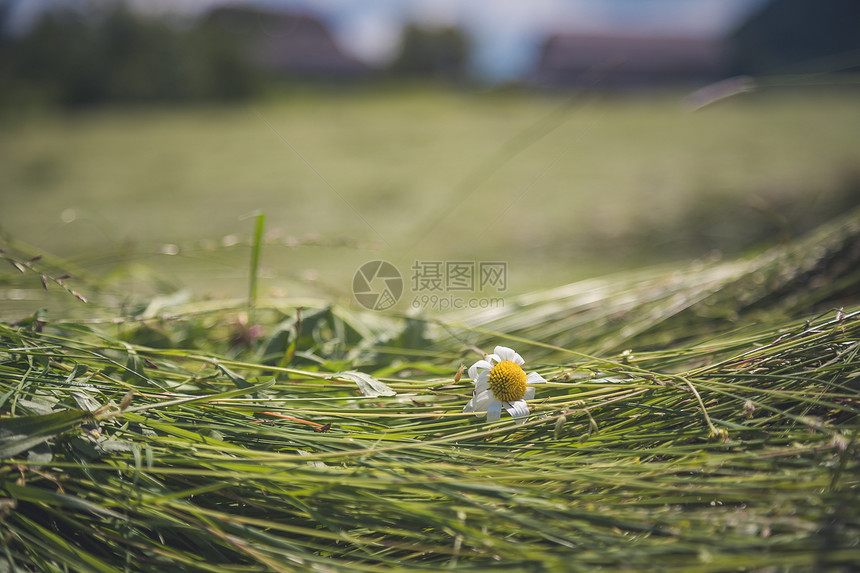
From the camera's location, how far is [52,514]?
0.56 metres

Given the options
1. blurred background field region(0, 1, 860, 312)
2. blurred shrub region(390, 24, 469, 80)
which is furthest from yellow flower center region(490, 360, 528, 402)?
blurred shrub region(390, 24, 469, 80)

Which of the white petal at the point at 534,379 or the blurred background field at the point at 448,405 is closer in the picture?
the blurred background field at the point at 448,405

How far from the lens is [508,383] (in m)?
0.62

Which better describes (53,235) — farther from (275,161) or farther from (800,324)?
(800,324)

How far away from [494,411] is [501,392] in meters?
0.03

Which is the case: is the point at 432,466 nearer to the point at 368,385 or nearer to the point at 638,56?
the point at 368,385

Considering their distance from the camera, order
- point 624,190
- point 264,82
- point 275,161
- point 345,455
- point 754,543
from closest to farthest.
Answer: point 754,543, point 345,455, point 624,190, point 275,161, point 264,82

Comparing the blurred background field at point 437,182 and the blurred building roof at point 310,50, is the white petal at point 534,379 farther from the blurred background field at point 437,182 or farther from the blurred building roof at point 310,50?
the blurred building roof at point 310,50

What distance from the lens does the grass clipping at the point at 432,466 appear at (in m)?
0.49

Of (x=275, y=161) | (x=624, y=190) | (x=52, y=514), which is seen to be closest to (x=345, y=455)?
(x=52, y=514)

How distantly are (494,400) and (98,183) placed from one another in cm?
448

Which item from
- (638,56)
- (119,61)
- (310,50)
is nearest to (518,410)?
(119,61)

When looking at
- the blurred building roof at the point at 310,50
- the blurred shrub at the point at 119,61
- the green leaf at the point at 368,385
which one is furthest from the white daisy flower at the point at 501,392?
the blurred building roof at the point at 310,50

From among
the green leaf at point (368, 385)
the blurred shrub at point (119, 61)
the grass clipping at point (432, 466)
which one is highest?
the blurred shrub at point (119, 61)
